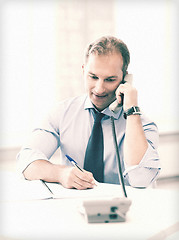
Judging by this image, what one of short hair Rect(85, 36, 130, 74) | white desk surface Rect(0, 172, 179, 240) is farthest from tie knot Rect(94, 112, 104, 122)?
white desk surface Rect(0, 172, 179, 240)

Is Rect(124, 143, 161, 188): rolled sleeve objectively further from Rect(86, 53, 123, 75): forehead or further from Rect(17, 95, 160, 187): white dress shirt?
Rect(86, 53, 123, 75): forehead

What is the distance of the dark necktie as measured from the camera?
159 centimetres

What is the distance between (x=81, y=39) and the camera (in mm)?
3162

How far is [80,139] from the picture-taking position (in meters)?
1.73

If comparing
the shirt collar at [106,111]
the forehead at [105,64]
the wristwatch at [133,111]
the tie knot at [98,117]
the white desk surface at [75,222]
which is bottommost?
the white desk surface at [75,222]

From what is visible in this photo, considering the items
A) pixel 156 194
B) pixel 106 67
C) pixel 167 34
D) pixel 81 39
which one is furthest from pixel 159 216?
pixel 167 34

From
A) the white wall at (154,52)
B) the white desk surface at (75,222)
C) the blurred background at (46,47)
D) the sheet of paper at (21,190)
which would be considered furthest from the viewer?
the white wall at (154,52)

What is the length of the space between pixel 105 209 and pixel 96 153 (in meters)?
0.70

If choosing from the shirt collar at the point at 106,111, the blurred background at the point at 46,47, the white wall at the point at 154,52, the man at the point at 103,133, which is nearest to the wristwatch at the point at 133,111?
the man at the point at 103,133

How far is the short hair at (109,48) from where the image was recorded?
1.61 meters

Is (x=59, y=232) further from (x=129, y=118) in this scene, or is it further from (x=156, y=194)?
(x=129, y=118)

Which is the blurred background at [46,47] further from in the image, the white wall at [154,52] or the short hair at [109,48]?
the short hair at [109,48]

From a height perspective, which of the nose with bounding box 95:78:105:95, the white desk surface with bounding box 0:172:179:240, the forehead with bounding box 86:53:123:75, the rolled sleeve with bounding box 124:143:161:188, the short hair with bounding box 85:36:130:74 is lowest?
the rolled sleeve with bounding box 124:143:161:188

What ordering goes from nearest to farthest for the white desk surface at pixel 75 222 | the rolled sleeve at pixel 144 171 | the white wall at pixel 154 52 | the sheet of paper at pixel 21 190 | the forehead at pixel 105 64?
the white desk surface at pixel 75 222
the sheet of paper at pixel 21 190
the rolled sleeve at pixel 144 171
the forehead at pixel 105 64
the white wall at pixel 154 52
